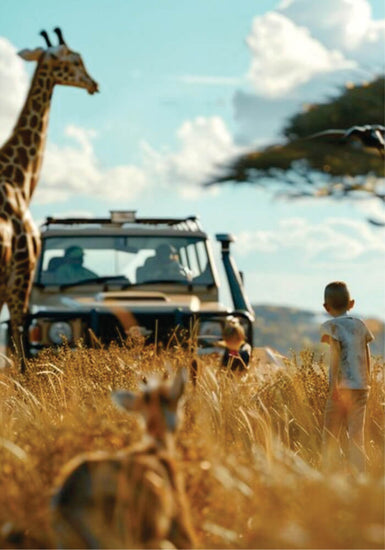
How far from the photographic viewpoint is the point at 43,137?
477 inches

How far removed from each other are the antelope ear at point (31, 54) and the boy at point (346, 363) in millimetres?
7076

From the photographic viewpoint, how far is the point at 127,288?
33.4 feet

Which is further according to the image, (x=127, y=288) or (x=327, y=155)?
(x=327, y=155)

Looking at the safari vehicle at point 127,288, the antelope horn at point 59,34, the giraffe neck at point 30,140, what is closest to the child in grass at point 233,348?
the safari vehicle at point 127,288

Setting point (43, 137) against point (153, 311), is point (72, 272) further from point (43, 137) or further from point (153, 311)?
point (43, 137)

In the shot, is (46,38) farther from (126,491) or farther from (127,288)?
(126,491)

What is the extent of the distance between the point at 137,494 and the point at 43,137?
9.49m

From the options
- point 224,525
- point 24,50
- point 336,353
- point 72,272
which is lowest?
point 224,525

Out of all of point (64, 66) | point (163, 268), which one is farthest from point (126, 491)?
point (64, 66)

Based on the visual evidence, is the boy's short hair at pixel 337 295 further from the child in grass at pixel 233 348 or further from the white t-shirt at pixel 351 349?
the child in grass at pixel 233 348

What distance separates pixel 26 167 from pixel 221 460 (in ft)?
27.2

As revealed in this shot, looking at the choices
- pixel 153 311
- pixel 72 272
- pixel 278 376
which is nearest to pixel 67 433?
pixel 278 376

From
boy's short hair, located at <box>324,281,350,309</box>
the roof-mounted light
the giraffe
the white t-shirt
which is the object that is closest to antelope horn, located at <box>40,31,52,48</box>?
the giraffe

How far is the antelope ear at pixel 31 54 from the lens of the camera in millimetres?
12125
